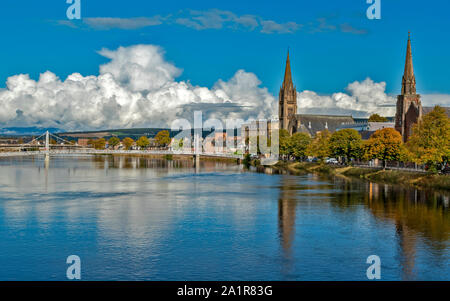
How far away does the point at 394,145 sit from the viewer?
8925 centimetres

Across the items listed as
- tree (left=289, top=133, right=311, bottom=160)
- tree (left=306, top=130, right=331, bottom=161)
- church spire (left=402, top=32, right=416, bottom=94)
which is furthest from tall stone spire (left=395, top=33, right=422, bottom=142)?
tree (left=289, top=133, right=311, bottom=160)

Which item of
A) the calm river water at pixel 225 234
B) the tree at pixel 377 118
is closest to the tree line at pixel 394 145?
the calm river water at pixel 225 234

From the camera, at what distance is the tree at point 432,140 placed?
70438 mm

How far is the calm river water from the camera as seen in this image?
1182 inches

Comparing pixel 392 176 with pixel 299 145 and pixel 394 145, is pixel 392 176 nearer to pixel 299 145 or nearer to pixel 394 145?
pixel 394 145

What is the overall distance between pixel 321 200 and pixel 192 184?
28284 millimetres

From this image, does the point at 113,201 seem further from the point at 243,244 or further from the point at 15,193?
the point at 243,244

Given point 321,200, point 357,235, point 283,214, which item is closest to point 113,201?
point 283,214

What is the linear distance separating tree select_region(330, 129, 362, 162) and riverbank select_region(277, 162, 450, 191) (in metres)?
3.28

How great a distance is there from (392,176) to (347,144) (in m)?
24.2

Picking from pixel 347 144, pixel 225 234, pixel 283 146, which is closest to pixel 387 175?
pixel 347 144

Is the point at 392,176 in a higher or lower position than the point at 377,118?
lower

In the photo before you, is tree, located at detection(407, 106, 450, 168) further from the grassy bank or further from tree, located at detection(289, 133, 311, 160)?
tree, located at detection(289, 133, 311, 160)

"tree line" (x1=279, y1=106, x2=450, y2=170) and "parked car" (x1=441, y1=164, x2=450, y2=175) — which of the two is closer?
"tree line" (x1=279, y1=106, x2=450, y2=170)
